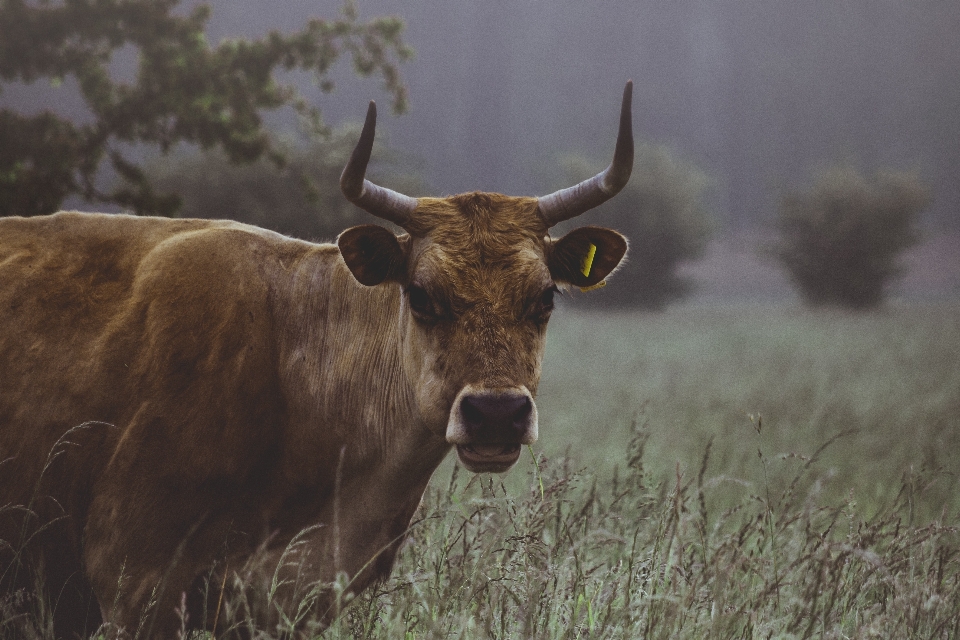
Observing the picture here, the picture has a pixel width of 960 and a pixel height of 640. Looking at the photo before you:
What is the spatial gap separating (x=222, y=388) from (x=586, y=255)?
1.88 m

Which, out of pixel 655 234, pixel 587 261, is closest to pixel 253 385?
pixel 587 261

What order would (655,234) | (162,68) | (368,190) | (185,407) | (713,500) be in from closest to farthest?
(185,407)
(368,190)
(713,500)
(162,68)
(655,234)

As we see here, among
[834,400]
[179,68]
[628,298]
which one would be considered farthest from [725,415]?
[628,298]

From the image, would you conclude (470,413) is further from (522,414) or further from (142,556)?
(142,556)

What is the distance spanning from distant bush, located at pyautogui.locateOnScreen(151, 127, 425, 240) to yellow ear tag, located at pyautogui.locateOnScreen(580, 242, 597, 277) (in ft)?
61.3

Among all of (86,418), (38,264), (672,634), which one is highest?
(38,264)

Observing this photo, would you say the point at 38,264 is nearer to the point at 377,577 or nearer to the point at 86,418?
the point at 86,418

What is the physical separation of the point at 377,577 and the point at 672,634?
57.6 inches

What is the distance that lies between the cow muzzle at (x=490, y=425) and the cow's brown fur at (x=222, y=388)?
0.09 m

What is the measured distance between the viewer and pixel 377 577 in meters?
4.00

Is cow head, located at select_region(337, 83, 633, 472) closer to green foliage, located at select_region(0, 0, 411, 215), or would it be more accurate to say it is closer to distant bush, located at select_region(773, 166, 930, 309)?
green foliage, located at select_region(0, 0, 411, 215)

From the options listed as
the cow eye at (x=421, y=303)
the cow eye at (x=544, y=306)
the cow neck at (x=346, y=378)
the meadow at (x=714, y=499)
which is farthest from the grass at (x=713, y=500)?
the cow eye at (x=421, y=303)

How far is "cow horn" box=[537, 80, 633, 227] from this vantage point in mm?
3656

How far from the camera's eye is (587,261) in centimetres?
415
